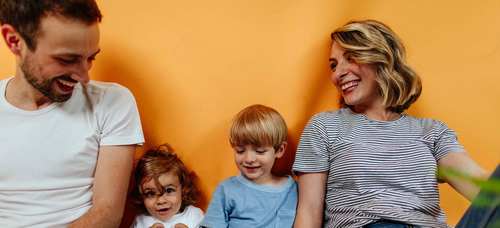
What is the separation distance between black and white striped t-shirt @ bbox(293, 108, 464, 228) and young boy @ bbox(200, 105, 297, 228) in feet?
0.27

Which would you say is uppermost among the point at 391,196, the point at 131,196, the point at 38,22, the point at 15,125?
the point at 38,22

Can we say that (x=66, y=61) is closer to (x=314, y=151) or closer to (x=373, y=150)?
(x=314, y=151)

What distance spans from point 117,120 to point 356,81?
0.63 meters

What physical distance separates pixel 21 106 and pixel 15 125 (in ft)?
0.18

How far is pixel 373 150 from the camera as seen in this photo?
124 centimetres

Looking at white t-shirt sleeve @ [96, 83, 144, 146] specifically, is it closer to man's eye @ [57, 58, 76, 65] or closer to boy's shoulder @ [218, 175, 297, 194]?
man's eye @ [57, 58, 76, 65]

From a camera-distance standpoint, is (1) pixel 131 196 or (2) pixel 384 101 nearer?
(2) pixel 384 101

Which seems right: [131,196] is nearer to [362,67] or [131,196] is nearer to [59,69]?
[59,69]

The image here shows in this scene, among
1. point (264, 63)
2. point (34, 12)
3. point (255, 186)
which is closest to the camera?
point (34, 12)


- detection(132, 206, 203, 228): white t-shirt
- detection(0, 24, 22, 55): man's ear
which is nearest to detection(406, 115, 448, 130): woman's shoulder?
detection(132, 206, 203, 228): white t-shirt

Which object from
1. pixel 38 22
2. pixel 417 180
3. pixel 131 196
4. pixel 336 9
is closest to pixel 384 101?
pixel 417 180

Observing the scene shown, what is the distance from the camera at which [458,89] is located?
1448mm

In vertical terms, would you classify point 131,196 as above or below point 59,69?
below

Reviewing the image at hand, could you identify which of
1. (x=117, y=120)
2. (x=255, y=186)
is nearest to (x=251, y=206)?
(x=255, y=186)
